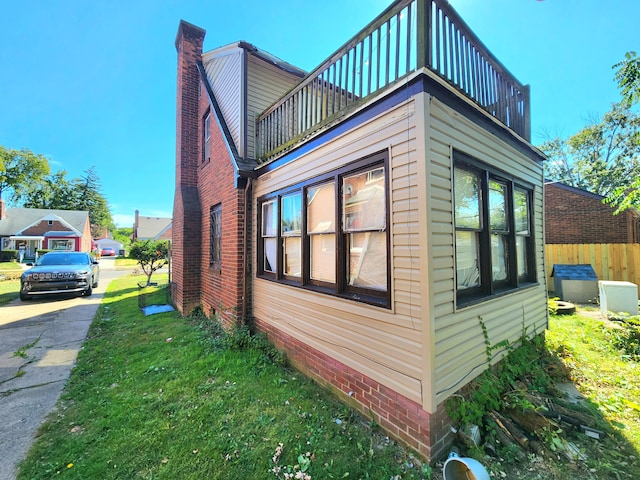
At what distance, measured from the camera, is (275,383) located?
145 inches

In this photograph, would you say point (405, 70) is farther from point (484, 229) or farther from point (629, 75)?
point (629, 75)

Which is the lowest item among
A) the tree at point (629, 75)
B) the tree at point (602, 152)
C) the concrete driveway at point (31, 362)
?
the concrete driveway at point (31, 362)

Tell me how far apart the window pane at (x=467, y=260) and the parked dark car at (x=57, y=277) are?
13.1m

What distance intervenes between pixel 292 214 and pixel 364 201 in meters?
1.71

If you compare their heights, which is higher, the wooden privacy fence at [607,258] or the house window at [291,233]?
the house window at [291,233]

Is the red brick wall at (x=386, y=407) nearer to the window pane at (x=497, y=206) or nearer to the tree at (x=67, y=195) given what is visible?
the window pane at (x=497, y=206)

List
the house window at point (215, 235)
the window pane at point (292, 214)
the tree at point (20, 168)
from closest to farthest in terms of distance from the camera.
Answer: the window pane at point (292, 214) < the house window at point (215, 235) < the tree at point (20, 168)

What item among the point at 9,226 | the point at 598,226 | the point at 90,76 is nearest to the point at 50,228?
the point at 9,226

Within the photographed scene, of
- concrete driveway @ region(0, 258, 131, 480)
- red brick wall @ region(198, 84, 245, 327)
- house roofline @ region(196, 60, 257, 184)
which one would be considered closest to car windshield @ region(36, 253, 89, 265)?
concrete driveway @ region(0, 258, 131, 480)

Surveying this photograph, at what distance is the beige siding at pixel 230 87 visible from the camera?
5.69 m

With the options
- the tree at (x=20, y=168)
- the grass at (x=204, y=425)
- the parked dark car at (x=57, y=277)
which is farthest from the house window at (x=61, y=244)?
the grass at (x=204, y=425)

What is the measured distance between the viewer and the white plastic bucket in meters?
1.84

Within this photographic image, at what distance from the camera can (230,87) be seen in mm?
6137

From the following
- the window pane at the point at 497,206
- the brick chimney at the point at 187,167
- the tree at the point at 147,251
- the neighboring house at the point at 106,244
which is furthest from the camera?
the neighboring house at the point at 106,244
